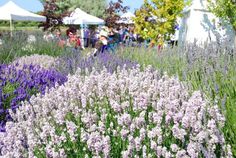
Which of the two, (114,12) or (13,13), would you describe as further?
(114,12)

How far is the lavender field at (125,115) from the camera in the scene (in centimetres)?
278

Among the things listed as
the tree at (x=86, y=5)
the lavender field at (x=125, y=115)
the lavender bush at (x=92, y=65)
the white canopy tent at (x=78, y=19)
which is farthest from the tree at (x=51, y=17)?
the lavender field at (x=125, y=115)

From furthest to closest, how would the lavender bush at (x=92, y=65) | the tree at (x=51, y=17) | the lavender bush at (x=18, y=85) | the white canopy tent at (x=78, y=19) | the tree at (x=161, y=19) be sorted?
the tree at (x=51, y=17)
the white canopy tent at (x=78, y=19)
the tree at (x=161, y=19)
the lavender bush at (x=92, y=65)
the lavender bush at (x=18, y=85)

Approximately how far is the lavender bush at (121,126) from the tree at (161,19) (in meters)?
13.3

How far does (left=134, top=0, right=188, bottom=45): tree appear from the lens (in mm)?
17594

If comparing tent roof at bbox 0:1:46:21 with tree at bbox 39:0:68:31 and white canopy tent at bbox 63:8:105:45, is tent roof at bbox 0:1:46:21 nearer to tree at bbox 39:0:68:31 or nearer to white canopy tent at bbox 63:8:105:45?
white canopy tent at bbox 63:8:105:45

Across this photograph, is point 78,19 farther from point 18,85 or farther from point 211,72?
point 211,72

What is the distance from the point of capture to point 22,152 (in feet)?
10.2

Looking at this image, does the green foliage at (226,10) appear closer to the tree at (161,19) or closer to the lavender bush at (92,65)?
the tree at (161,19)

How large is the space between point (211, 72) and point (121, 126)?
157 cm

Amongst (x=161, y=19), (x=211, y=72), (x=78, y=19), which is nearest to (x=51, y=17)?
(x=78, y=19)

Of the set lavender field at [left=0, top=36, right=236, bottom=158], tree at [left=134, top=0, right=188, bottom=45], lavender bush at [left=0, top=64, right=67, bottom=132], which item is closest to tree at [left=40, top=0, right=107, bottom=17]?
tree at [left=134, top=0, right=188, bottom=45]

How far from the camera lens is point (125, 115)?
9.98 feet

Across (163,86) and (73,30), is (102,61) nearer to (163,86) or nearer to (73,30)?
(163,86)
